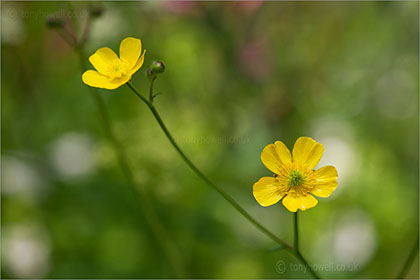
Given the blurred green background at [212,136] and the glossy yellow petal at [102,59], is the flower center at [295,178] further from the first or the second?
the blurred green background at [212,136]

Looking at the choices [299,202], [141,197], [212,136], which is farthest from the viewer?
[212,136]

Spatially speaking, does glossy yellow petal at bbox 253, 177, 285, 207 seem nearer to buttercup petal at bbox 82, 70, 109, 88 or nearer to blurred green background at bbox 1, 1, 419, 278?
buttercup petal at bbox 82, 70, 109, 88

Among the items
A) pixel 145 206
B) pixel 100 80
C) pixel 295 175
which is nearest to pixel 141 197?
pixel 145 206

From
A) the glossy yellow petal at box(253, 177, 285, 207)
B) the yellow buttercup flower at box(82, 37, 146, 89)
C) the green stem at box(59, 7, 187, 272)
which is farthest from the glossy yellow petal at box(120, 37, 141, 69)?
the glossy yellow petal at box(253, 177, 285, 207)

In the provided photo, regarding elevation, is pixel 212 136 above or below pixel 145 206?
above

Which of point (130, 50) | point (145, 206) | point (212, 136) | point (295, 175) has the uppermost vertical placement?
point (130, 50)

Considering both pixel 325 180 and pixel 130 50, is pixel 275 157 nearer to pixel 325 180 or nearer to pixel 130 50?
pixel 325 180

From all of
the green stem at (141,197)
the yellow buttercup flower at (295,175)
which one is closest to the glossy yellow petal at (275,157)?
the yellow buttercup flower at (295,175)

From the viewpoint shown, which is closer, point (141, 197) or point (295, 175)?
point (295, 175)

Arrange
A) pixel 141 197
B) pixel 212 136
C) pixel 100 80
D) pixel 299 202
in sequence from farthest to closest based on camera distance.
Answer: pixel 212 136 → pixel 141 197 → pixel 100 80 → pixel 299 202
